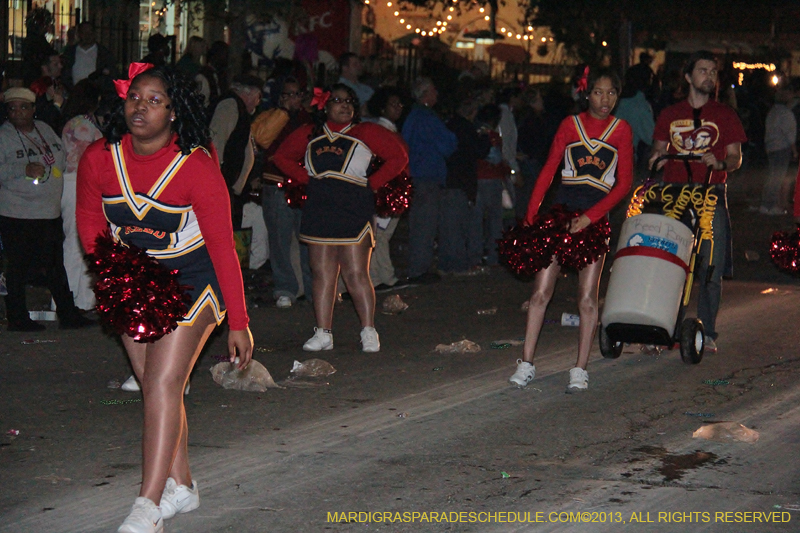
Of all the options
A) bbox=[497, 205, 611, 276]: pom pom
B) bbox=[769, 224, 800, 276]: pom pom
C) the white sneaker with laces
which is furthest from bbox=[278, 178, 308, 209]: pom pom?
bbox=[769, 224, 800, 276]: pom pom

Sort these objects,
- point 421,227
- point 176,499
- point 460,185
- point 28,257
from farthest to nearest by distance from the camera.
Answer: point 460,185
point 421,227
point 28,257
point 176,499

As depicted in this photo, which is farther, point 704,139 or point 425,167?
point 425,167

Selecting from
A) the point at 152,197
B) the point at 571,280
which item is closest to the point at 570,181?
the point at 152,197

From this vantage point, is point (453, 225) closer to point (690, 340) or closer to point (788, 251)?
point (690, 340)

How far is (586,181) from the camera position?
25.4ft

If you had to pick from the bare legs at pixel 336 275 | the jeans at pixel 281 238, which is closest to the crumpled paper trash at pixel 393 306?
the jeans at pixel 281 238

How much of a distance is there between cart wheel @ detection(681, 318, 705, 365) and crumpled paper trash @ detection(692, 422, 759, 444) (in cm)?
178

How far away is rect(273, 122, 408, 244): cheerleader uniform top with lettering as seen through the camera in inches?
351

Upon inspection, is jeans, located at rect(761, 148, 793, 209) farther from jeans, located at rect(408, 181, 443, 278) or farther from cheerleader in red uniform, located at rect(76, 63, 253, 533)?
cheerleader in red uniform, located at rect(76, 63, 253, 533)

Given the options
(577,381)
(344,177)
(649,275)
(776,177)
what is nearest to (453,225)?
(344,177)

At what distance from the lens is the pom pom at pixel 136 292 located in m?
4.76

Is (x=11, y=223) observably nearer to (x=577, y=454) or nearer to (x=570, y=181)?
(x=570, y=181)

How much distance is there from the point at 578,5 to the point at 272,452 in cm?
2814

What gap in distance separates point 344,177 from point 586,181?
2071 millimetres
